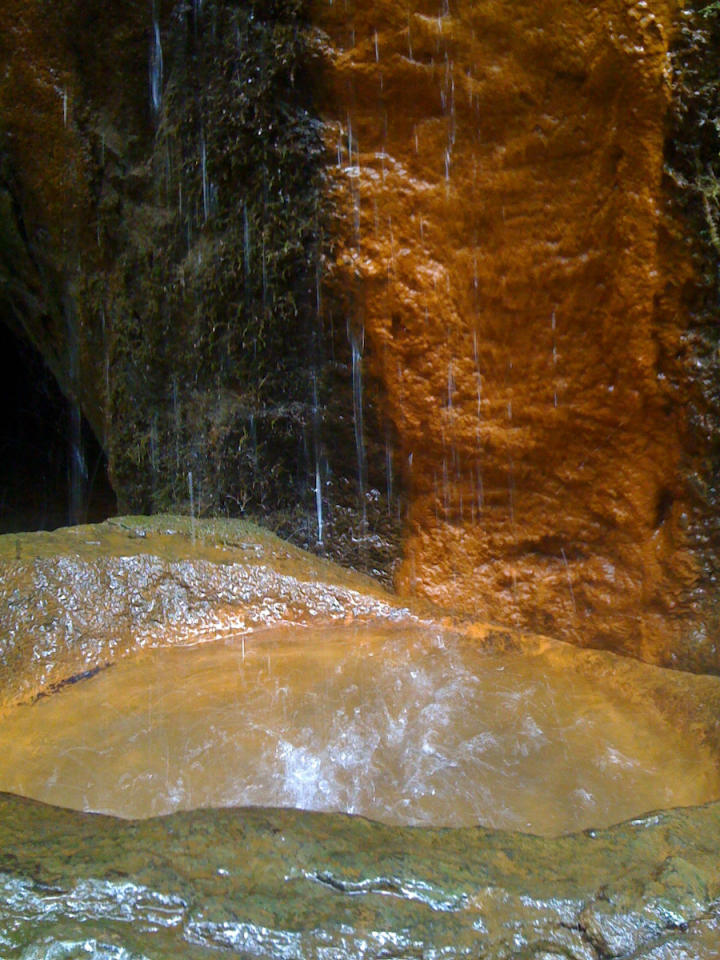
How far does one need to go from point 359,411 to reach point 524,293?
94 cm

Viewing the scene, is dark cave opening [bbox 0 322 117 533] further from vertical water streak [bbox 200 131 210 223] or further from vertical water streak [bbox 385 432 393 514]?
vertical water streak [bbox 385 432 393 514]

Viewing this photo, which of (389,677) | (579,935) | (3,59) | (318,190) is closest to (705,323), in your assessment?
(318,190)

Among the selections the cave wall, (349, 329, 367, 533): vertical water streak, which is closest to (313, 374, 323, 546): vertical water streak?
the cave wall

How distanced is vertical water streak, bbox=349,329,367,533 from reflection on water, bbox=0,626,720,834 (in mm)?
1068

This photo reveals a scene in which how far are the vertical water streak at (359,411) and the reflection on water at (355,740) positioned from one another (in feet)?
3.50

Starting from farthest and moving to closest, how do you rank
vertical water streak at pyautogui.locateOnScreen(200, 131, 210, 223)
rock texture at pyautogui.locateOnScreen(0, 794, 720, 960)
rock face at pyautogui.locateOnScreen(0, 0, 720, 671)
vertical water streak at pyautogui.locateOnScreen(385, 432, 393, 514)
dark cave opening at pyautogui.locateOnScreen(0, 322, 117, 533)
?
dark cave opening at pyautogui.locateOnScreen(0, 322, 117, 533), vertical water streak at pyautogui.locateOnScreen(200, 131, 210, 223), vertical water streak at pyautogui.locateOnScreen(385, 432, 393, 514), rock face at pyautogui.locateOnScreen(0, 0, 720, 671), rock texture at pyautogui.locateOnScreen(0, 794, 720, 960)

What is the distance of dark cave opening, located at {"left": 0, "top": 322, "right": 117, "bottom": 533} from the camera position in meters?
9.91

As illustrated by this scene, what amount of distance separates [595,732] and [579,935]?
1.36 m

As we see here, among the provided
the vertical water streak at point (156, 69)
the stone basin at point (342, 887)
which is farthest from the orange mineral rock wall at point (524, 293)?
the stone basin at point (342, 887)

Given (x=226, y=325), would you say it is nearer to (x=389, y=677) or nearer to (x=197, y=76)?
(x=197, y=76)

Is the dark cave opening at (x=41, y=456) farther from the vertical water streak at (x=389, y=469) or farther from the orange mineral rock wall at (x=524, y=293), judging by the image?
the orange mineral rock wall at (x=524, y=293)

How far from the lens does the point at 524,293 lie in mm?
4211

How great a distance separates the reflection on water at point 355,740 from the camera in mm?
2451

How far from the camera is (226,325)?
462 centimetres
